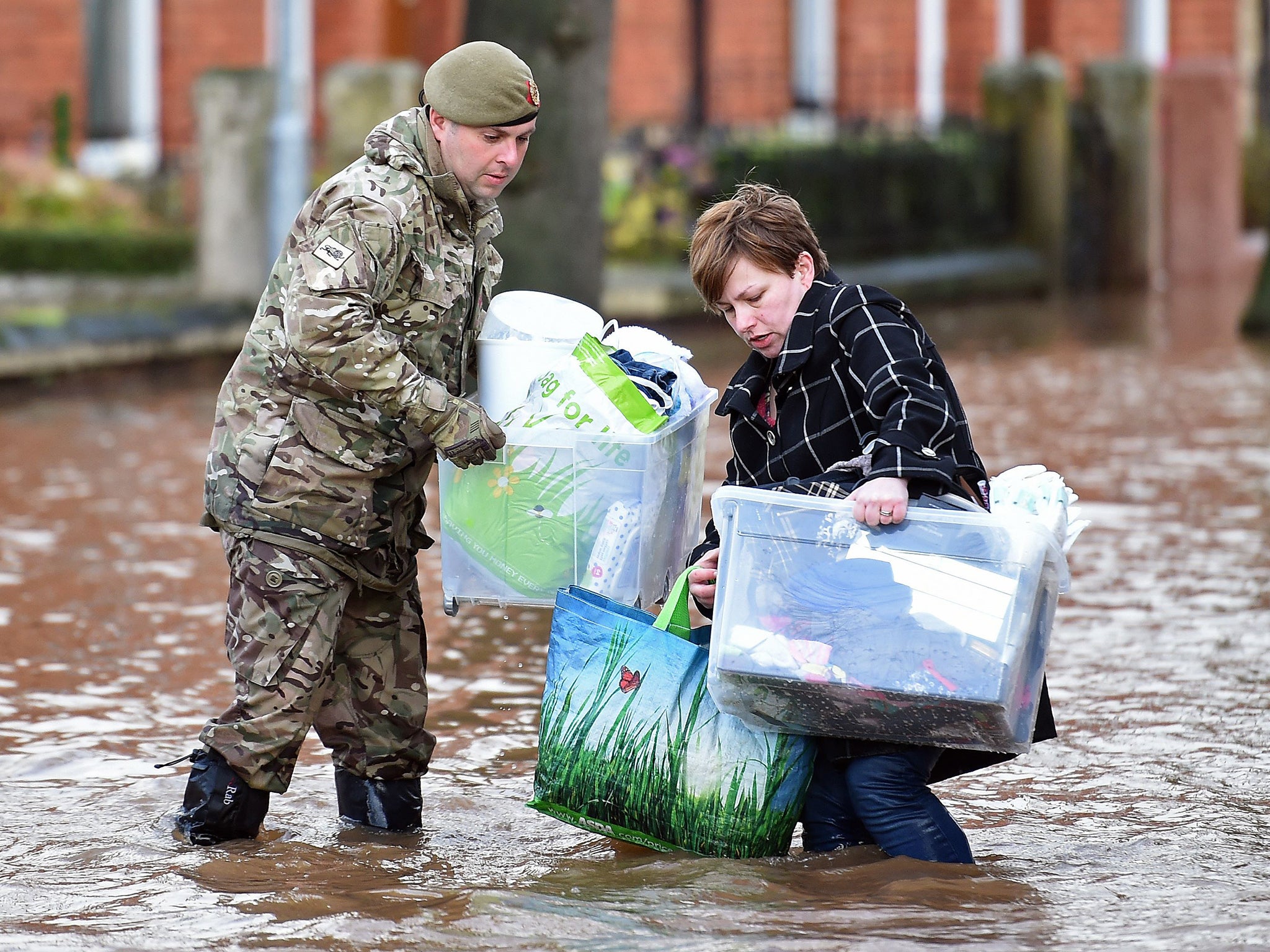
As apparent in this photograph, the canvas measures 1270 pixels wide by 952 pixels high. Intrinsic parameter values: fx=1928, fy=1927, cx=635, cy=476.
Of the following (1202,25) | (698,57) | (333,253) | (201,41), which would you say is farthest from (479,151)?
(1202,25)

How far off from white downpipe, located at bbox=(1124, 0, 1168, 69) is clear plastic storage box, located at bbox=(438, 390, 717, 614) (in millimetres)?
24709

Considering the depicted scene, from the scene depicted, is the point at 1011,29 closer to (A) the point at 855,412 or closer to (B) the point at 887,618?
(A) the point at 855,412

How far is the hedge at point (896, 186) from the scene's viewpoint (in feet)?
57.1

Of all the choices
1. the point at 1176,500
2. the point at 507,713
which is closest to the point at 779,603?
the point at 507,713

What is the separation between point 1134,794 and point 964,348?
405 inches

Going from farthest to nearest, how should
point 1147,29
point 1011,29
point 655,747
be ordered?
point 1147,29, point 1011,29, point 655,747

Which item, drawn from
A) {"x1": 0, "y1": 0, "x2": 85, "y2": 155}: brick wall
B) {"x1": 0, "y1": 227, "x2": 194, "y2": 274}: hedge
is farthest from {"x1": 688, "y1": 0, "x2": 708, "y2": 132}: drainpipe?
{"x1": 0, "y1": 227, "x2": 194, "y2": 274}: hedge

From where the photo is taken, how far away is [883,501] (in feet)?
11.6

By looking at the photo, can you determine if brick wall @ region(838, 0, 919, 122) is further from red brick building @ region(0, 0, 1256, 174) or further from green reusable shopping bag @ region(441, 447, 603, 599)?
green reusable shopping bag @ region(441, 447, 603, 599)

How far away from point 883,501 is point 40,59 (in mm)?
17971

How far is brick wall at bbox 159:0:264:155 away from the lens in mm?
19781

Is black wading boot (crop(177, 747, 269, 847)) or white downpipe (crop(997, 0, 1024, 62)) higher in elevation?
white downpipe (crop(997, 0, 1024, 62))

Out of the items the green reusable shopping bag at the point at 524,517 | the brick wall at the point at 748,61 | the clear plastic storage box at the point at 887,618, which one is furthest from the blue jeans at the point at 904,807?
→ the brick wall at the point at 748,61

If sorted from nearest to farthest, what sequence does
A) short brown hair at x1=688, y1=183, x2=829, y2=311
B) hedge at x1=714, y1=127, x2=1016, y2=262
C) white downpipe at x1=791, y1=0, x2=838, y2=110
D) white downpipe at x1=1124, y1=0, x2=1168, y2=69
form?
short brown hair at x1=688, y1=183, x2=829, y2=311 < hedge at x1=714, y1=127, x2=1016, y2=262 < white downpipe at x1=791, y1=0, x2=838, y2=110 < white downpipe at x1=1124, y1=0, x2=1168, y2=69
